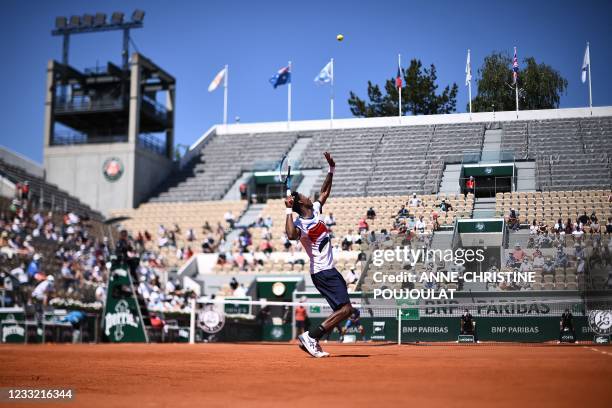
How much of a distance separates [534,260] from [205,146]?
104ft

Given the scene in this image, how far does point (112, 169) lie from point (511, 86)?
23.3 m

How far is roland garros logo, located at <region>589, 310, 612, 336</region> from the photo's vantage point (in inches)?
808

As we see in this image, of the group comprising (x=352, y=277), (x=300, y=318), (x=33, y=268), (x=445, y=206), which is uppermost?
(x=445, y=206)

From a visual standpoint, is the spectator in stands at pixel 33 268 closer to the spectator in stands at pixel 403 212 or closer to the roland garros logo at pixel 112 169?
the roland garros logo at pixel 112 169

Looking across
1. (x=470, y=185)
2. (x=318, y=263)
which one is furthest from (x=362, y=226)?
(x=318, y=263)

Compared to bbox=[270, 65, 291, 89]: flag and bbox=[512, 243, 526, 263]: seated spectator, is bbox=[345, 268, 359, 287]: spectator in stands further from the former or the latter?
bbox=[270, 65, 291, 89]: flag

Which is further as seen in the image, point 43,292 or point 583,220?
point 583,220

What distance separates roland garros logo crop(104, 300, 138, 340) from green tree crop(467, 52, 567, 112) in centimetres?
2760

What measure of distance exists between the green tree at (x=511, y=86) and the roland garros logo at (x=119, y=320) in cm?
2760

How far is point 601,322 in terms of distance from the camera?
20.6 m

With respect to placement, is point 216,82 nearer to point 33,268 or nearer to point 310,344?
point 33,268

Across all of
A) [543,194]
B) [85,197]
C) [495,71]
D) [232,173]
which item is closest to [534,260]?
[543,194]

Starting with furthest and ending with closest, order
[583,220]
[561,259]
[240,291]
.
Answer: [240,291]
[583,220]
[561,259]

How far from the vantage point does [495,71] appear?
4338cm
